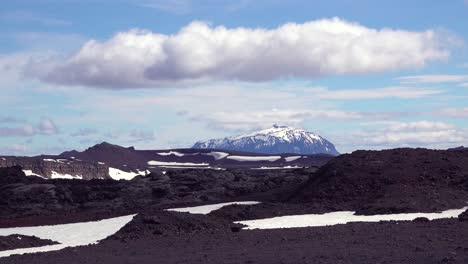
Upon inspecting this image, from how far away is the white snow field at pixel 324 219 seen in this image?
3381 cm

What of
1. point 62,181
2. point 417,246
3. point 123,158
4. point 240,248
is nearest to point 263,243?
point 240,248

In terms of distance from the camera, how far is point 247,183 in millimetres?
55969

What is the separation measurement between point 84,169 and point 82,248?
67.8m

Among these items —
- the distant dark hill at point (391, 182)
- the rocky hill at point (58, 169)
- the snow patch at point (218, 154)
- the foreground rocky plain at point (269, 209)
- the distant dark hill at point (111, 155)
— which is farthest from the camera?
the snow patch at point (218, 154)

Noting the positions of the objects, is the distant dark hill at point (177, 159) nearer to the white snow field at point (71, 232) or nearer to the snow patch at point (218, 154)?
the snow patch at point (218, 154)

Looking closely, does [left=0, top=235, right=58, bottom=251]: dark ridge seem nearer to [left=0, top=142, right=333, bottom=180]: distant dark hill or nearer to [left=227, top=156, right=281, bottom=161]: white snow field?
[left=0, top=142, right=333, bottom=180]: distant dark hill

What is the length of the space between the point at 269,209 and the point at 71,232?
10.4 m

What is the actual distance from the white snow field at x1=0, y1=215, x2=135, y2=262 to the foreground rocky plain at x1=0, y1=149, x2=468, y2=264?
150 centimetres

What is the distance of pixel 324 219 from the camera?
35.6 meters

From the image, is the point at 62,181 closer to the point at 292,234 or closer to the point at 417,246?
the point at 292,234

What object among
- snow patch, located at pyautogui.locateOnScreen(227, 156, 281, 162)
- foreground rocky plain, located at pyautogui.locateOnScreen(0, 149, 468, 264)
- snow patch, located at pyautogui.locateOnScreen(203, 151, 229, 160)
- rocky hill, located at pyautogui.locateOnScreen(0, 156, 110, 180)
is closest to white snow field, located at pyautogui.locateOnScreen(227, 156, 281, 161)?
snow patch, located at pyautogui.locateOnScreen(227, 156, 281, 162)

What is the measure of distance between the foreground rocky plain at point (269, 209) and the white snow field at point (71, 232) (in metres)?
1.50

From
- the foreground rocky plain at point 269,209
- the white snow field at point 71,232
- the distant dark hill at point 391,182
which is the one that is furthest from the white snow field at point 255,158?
the white snow field at point 71,232

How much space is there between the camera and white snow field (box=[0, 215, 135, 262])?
95.6 ft
